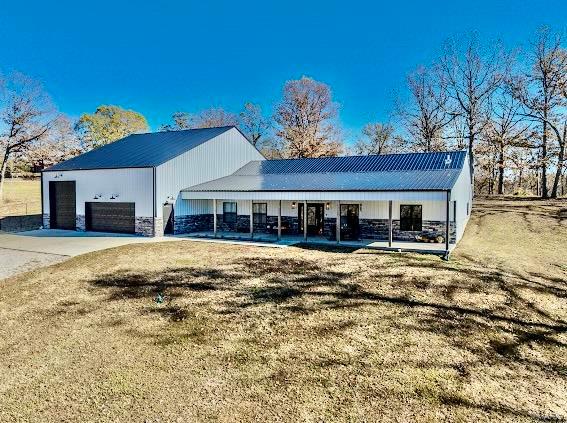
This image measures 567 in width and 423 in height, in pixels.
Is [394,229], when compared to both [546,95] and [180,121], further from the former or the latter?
[180,121]

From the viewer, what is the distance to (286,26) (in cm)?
2556

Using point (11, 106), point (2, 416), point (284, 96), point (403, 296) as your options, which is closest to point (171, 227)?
point (403, 296)

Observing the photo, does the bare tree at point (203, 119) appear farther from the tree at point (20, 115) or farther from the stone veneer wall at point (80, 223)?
the stone veneer wall at point (80, 223)

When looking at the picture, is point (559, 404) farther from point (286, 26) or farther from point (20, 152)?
point (20, 152)

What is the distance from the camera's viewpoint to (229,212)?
68.9ft

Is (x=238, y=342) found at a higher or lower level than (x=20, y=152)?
lower

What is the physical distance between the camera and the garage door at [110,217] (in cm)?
1995

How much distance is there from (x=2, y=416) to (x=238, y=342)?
3.40 metres

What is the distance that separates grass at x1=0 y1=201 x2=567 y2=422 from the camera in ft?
16.3

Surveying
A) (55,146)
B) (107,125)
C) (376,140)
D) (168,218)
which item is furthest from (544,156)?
(107,125)

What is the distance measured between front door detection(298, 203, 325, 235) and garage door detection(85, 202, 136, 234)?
8.95 m

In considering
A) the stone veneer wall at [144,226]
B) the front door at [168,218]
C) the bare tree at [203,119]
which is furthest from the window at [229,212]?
the bare tree at [203,119]

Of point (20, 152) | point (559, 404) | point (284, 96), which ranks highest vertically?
point (284, 96)

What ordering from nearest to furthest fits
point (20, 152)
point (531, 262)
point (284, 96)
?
point (531, 262) → point (20, 152) → point (284, 96)
